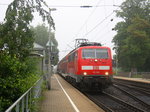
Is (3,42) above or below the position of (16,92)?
above

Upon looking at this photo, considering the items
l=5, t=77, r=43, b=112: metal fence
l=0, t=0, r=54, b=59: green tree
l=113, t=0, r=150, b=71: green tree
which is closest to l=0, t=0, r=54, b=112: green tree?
l=0, t=0, r=54, b=59: green tree

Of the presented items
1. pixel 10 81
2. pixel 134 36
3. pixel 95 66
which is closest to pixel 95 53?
pixel 95 66

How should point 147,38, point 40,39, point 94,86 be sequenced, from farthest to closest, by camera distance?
point 40,39
point 147,38
point 94,86

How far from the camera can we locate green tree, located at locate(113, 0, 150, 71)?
50406mm

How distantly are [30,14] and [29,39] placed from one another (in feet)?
3.09

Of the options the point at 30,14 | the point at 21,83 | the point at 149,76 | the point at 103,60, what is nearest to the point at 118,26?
the point at 149,76

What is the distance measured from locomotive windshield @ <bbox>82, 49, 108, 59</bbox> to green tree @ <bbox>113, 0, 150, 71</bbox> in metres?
27.8

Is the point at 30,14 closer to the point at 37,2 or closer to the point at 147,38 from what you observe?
the point at 37,2

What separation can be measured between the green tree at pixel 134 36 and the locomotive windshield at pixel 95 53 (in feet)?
91.3

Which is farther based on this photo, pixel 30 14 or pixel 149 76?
pixel 149 76

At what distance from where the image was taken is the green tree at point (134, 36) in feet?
165

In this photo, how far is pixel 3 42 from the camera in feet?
34.7

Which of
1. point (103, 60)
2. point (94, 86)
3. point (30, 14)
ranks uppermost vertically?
point (30, 14)

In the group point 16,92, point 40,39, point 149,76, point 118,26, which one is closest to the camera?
point 16,92
